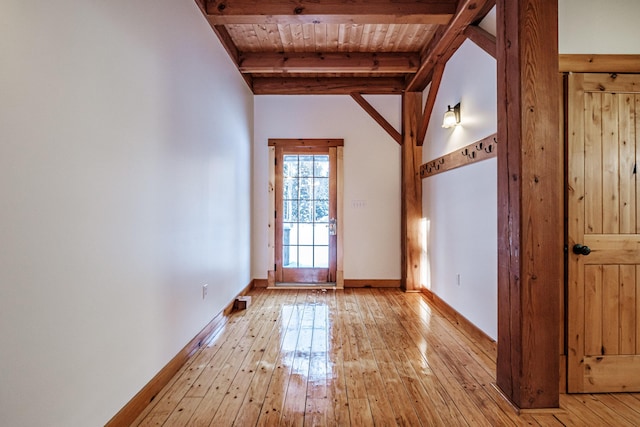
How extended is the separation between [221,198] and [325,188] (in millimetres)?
1959

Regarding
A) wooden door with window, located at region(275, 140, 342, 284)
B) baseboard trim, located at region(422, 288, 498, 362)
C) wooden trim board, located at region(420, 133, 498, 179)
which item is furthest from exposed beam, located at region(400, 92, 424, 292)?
wooden door with window, located at region(275, 140, 342, 284)

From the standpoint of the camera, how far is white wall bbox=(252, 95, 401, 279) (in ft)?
16.4

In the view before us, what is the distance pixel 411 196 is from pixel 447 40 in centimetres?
202

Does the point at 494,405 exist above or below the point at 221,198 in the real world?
below

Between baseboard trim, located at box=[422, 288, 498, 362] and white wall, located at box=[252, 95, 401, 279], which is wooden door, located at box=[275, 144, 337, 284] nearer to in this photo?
white wall, located at box=[252, 95, 401, 279]

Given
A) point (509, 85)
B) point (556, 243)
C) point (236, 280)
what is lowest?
point (236, 280)

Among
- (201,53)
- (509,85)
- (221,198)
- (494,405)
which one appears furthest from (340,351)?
(201,53)

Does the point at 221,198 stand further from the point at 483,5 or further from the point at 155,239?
the point at 483,5

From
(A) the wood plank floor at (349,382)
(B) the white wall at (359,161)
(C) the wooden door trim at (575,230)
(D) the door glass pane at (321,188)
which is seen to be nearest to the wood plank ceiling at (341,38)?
(B) the white wall at (359,161)

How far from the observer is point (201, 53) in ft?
9.49

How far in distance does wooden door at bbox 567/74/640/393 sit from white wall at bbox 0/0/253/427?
258 centimetres

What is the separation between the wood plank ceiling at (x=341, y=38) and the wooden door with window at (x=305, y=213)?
41.1 inches

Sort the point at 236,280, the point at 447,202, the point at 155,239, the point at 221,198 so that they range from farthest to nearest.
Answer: the point at 236,280 < the point at 447,202 < the point at 221,198 < the point at 155,239

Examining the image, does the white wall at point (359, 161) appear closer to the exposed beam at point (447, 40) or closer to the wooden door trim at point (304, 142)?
the wooden door trim at point (304, 142)
